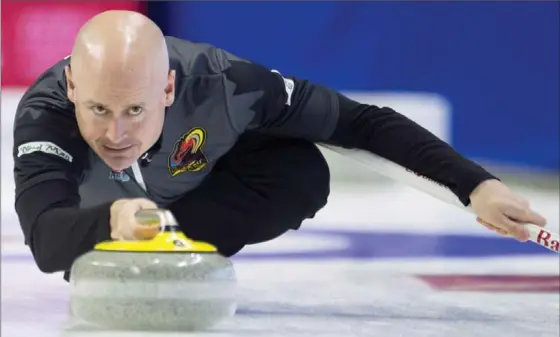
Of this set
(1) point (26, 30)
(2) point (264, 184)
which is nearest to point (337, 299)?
(2) point (264, 184)

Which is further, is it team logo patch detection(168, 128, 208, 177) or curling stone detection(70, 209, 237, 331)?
team logo patch detection(168, 128, 208, 177)

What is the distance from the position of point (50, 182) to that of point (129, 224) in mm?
129

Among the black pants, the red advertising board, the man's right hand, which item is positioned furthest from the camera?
the red advertising board

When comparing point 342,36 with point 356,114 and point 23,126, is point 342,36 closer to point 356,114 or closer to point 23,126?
point 356,114

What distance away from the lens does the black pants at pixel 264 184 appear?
3.24 feet

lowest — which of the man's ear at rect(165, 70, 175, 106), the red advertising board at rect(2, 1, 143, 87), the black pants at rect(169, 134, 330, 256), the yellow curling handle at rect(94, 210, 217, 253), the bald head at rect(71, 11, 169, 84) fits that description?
the red advertising board at rect(2, 1, 143, 87)

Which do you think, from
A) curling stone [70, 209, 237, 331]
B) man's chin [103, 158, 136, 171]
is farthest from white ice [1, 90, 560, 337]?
man's chin [103, 158, 136, 171]

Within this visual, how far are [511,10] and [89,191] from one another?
5.35 ft

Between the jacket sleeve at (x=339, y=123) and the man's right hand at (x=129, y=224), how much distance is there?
0.77ft

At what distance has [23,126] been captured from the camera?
79 cm

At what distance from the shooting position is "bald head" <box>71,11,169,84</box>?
0.67m

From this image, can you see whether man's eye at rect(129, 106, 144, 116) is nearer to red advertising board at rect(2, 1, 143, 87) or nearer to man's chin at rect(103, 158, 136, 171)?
man's chin at rect(103, 158, 136, 171)

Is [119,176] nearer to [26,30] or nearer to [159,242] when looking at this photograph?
[159,242]

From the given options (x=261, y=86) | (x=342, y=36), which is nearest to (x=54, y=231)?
(x=261, y=86)
